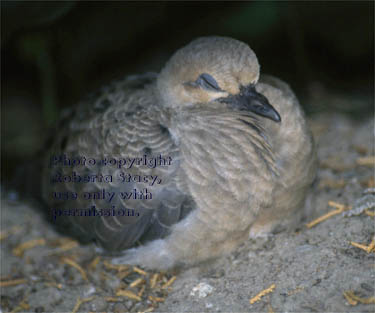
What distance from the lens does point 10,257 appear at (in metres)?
4.10

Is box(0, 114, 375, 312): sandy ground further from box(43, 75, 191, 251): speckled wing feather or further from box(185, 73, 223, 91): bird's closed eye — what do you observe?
box(185, 73, 223, 91): bird's closed eye

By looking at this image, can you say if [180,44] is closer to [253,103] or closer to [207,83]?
[207,83]

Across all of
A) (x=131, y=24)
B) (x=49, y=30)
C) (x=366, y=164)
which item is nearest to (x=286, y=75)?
(x=131, y=24)

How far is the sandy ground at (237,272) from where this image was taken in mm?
2945

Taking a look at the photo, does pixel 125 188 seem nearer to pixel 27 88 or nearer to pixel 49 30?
pixel 49 30

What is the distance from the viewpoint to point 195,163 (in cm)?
329

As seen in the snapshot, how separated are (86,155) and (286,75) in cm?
369

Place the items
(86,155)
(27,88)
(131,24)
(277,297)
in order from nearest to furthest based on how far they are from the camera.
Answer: (277,297) < (86,155) < (131,24) < (27,88)

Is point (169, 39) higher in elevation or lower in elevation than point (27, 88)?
higher

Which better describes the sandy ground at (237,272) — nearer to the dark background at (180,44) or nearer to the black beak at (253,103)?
the black beak at (253,103)

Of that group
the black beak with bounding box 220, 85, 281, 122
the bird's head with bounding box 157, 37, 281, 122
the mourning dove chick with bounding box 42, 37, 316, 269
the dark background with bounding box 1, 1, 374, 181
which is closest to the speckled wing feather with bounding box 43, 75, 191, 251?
the mourning dove chick with bounding box 42, 37, 316, 269

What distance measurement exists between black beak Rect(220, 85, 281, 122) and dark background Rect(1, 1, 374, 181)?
8.26ft

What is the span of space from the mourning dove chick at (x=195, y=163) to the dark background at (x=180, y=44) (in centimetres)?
222

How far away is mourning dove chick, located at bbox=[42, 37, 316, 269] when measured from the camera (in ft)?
10.8
